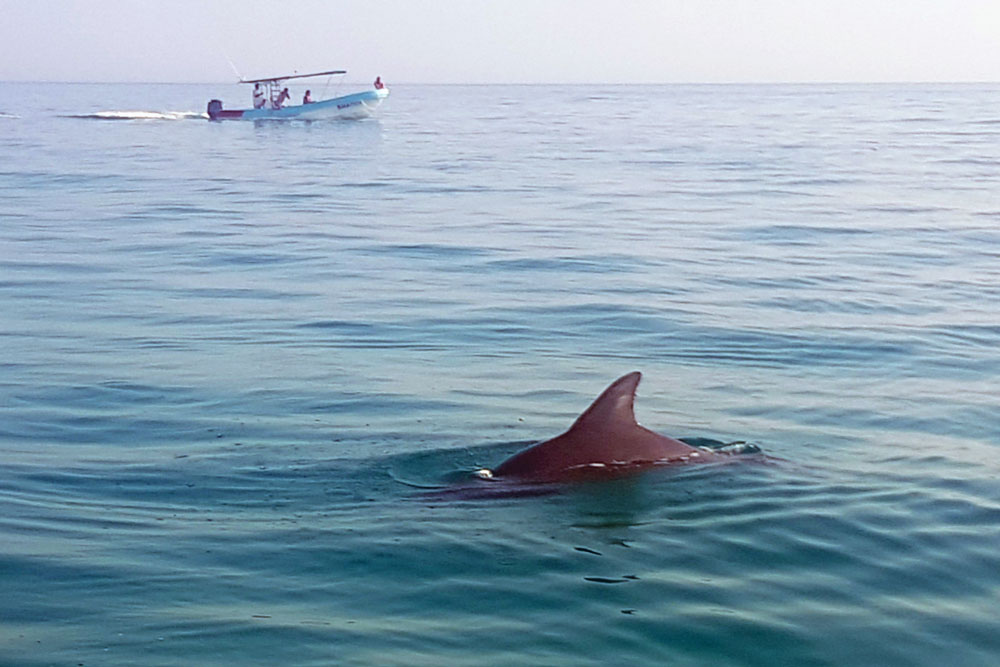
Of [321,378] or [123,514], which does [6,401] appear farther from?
[123,514]

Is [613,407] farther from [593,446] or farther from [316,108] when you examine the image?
[316,108]

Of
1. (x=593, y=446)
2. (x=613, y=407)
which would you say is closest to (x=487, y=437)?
(x=593, y=446)

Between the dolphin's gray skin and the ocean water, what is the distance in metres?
0.19

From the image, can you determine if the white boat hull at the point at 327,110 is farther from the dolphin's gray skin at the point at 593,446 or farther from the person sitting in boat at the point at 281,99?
the dolphin's gray skin at the point at 593,446

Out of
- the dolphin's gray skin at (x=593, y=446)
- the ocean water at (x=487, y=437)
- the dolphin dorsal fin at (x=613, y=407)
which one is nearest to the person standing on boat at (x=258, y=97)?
the ocean water at (x=487, y=437)

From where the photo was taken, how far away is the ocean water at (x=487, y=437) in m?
6.46

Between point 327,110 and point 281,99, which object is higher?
point 281,99

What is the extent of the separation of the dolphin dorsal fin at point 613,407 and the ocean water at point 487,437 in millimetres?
376

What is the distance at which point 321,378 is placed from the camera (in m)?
12.2

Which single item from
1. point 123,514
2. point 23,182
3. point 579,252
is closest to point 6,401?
point 123,514

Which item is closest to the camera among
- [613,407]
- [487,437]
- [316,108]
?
[613,407]

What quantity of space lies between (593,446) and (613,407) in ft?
0.93

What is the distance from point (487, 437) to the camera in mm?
10000

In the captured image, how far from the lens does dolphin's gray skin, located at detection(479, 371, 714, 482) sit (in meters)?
8.19
